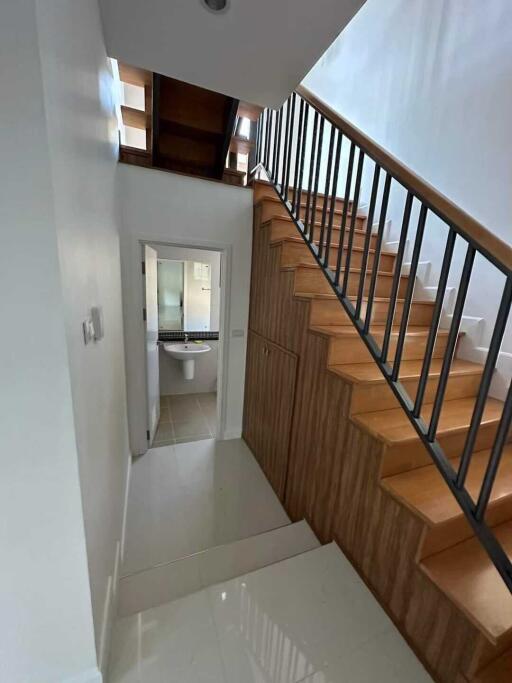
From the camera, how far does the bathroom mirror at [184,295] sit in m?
3.79

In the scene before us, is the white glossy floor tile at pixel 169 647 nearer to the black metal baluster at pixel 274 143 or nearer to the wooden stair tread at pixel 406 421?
the wooden stair tread at pixel 406 421

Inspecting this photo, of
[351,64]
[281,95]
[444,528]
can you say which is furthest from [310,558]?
[351,64]

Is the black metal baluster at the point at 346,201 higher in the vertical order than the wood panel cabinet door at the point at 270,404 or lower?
higher

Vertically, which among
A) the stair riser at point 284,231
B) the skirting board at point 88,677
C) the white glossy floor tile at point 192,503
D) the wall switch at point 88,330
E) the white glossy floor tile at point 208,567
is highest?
the stair riser at point 284,231

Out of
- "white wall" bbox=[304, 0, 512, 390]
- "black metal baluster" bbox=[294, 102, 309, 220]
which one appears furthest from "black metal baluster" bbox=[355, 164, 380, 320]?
"white wall" bbox=[304, 0, 512, 390]

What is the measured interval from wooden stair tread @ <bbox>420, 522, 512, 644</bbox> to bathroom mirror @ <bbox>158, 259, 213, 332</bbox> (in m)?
3.43

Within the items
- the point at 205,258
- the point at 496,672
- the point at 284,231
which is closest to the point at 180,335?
the point at 205,258

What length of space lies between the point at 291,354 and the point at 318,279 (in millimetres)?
566

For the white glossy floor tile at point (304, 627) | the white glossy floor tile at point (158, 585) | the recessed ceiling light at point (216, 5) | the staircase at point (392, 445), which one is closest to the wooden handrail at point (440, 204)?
the staircase at point (392, 445)

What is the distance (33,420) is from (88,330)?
32 centimetres

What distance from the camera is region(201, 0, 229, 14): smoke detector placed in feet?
3.83

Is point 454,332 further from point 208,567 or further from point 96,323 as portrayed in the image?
point 208,567

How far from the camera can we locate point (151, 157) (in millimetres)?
2418

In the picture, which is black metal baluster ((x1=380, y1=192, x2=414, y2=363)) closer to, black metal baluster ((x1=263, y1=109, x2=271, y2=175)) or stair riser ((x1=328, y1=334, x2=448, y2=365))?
stair riser ((x1=328, y1=334, x2=448, y2=365))
